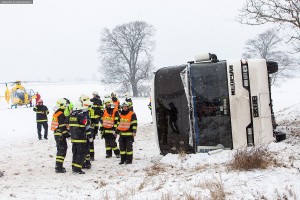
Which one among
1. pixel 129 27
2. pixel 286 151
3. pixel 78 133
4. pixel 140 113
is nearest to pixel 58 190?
pixel 78 133

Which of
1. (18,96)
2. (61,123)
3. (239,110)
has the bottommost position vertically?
(61,123)

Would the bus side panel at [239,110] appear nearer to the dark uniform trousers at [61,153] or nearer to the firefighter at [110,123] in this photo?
the firefighter at [110,123]

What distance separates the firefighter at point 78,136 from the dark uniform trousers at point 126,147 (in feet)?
3.80

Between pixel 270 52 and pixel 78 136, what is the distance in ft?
143

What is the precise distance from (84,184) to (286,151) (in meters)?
4.96

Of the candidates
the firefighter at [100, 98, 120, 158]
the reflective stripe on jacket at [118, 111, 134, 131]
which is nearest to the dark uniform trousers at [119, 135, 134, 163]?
the reflective stripe on jacket at [118, 111, 134, 131]

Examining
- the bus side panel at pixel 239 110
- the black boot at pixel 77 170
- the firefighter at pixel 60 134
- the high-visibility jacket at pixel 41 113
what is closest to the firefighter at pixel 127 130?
the black boot at pixel 77 170

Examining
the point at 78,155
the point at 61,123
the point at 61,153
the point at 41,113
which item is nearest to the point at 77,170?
the point at 78,155

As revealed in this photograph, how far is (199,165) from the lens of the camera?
26.3ft

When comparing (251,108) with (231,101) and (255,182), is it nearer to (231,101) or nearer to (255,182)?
(231,101)

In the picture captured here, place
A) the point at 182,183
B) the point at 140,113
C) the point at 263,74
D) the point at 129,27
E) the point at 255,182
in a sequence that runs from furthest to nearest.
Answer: the point at 129,27 < the point at 140,113 < the point at 263,74 < the point at 182,183 < the point at 255,182

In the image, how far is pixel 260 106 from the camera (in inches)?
331

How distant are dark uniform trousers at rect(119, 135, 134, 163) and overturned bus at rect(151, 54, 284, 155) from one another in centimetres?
109

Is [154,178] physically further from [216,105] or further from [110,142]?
[110,142]
